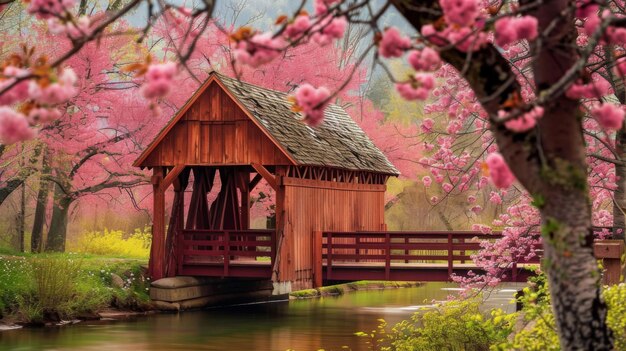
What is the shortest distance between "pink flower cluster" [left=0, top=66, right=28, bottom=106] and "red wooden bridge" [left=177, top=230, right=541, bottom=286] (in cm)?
1646

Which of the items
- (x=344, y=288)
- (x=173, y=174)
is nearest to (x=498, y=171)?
(x=173, y=174)

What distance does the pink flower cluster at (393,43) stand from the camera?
5.13 metres

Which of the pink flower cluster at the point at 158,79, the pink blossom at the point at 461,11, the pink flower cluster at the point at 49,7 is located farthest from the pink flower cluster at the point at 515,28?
the pink flower cluster at the point at 49,7

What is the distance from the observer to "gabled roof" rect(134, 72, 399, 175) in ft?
76.0

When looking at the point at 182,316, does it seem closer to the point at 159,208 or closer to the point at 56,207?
the point at 159,208

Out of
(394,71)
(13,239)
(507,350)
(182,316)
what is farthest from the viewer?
(394,71)

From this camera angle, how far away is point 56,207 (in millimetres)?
30047

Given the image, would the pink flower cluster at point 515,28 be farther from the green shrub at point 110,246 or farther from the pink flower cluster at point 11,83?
the green shrub at point 110,246

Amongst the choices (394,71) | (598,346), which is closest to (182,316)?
(598,346)

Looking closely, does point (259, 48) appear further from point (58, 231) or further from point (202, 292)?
point (58, 231)

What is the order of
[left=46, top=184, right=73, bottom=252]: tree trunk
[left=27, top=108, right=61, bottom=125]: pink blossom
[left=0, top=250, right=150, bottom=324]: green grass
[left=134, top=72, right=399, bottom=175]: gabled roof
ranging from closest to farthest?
[left=27, top=108, right=61, bottom=125]: pink blossom < [left=0, top=250, right=150, bottom=324]: green grass < [left=134, top=72, right=399, bottom=175]: gabled roof < [left=46, top=184, right=73, bottom=252]: tree trunk

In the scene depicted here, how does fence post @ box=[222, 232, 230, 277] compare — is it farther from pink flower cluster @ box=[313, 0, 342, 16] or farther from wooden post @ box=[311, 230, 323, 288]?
pink flower cluster @ box=[313, 0, 342, 16]

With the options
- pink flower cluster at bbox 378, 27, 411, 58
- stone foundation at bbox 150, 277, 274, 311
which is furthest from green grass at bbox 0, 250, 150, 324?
pink flower cluster at bbox 378, 27, 411, 58

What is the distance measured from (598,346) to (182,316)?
18564mm
